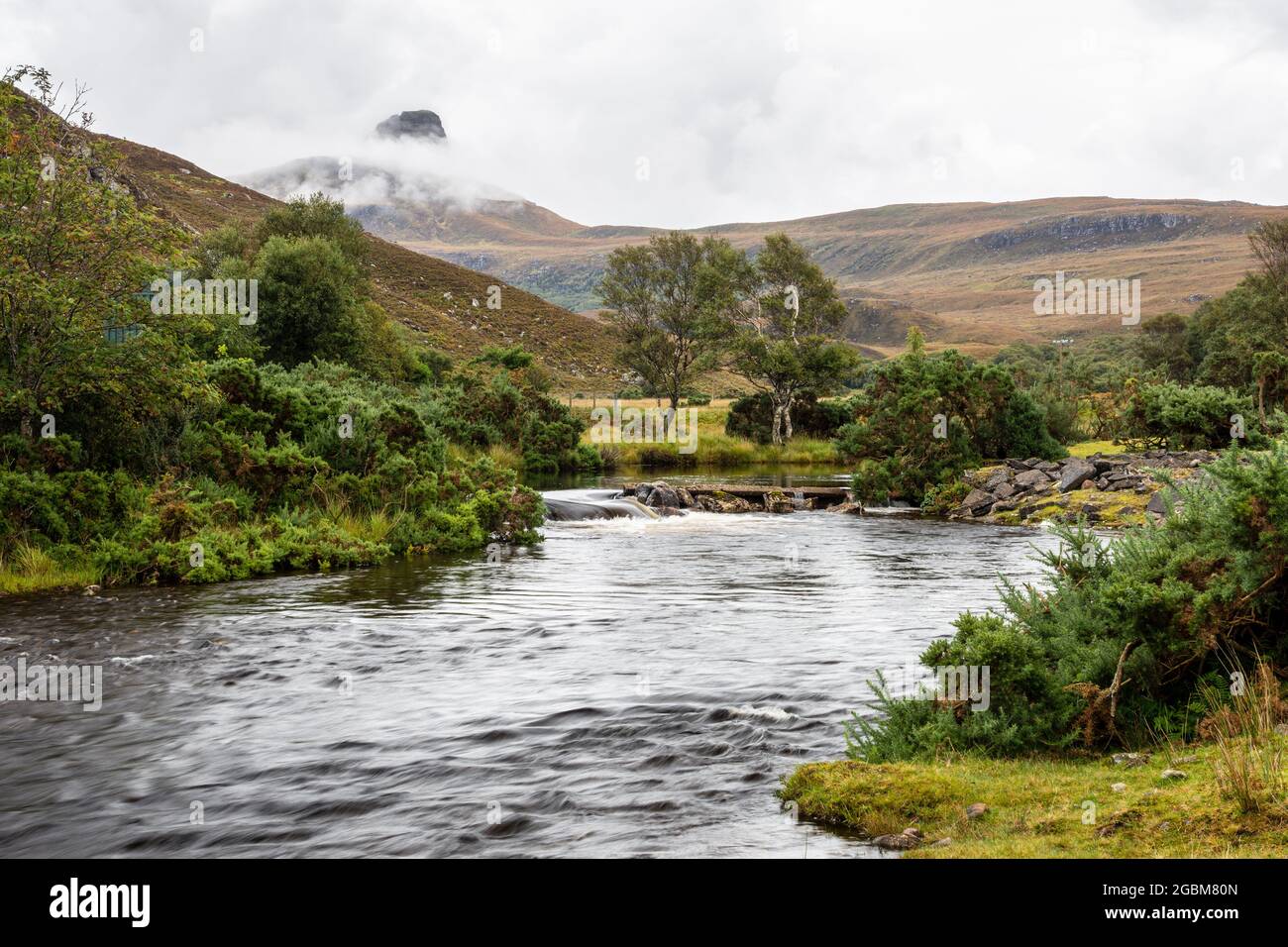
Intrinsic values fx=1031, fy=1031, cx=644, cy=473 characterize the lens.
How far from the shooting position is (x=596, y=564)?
24562 millimetres

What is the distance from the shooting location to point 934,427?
38750mm

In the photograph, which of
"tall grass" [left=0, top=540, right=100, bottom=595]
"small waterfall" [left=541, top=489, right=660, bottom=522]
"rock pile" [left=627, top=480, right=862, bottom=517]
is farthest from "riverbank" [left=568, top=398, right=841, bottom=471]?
"tall grass" [left=0, top=540, right=100, bottom=595]

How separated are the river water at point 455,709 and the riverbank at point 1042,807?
461 millimetres

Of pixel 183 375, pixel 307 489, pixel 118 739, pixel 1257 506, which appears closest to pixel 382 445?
pixel 307 489

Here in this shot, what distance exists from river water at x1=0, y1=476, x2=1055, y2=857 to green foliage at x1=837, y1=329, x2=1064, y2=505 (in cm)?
1598

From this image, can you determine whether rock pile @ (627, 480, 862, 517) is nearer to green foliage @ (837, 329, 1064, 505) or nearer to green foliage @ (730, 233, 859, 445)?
green foliage @ (837, 329, 1064, 505)

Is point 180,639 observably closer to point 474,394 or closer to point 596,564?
point 596,564

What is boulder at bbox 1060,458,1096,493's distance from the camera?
3384 centimetres

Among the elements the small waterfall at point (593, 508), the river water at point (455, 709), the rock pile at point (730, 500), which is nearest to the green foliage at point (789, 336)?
the rock pile at point (730, 500)

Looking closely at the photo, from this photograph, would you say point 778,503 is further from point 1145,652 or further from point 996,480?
point 1145,652

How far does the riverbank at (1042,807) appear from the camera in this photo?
612 cm

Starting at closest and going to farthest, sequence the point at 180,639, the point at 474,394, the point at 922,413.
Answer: the point at 180,639
the point at 922,413
the point at 474,394

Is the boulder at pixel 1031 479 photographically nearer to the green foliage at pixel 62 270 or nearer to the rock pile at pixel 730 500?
the rock pile at pixel 730 500

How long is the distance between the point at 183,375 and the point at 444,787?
49.1ft
